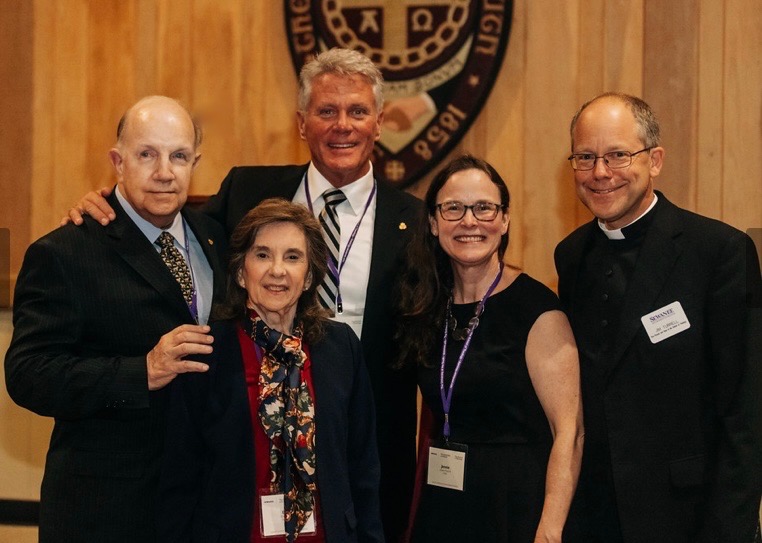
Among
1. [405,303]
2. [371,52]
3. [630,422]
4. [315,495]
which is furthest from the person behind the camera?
[371,52]

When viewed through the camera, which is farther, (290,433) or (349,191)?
(349,191)

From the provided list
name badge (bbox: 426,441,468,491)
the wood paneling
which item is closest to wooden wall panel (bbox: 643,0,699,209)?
the wood paneling

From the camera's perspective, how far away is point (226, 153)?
410cm

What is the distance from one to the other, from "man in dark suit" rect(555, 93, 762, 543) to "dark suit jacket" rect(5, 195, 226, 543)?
1154mm

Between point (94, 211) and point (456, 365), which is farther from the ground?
point (94, 211)

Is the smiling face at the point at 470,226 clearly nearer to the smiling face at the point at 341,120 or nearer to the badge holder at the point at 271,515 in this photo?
the smiling face at the point at 341,120

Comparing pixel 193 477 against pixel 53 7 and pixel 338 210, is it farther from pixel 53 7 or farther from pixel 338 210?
pixel 53 7

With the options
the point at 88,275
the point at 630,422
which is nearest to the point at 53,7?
the point at 88,275

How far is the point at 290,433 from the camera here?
225cm

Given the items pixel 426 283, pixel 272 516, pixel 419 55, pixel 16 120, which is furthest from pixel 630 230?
pixel 16 120

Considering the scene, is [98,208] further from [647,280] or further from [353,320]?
[647,280]

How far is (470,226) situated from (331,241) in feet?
1.99

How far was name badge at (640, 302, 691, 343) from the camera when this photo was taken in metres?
2.44

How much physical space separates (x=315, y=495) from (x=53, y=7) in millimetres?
2917
